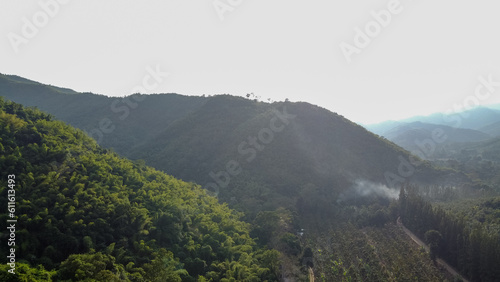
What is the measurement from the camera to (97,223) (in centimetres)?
1814

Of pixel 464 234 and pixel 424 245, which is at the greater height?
pixel 464 234

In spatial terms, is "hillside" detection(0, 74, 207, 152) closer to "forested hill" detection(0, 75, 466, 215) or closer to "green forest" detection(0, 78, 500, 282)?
"forested hill" detection(0, 75, 466, 215)

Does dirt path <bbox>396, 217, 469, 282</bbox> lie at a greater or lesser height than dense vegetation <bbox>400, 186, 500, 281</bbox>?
lesser

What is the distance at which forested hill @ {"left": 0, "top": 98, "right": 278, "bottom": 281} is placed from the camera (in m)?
15.1

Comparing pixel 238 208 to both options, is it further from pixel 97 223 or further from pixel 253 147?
pixel 97 223

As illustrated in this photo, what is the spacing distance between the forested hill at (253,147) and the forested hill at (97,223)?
15855mm

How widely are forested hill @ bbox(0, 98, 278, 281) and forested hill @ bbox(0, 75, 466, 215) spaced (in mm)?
15855

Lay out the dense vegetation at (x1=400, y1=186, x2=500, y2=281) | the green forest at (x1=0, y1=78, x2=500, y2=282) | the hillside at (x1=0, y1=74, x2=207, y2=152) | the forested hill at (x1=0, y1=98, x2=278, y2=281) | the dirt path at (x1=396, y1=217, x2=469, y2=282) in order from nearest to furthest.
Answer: the forested hill at (x1=0, y1=98, x2=278, y2=281)
the green forest at (x1=0, y1=78, x2=500, y2=282)
the dense vegetation at (x1=400, y1=186, x2=500, y2=281)
the dirt path at (x1=396, y1=217, x2=469, y2=282)
the hillside at (x1=0, y1=74, x2=207, y2=152)

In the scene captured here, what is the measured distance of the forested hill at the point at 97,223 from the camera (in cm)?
1508

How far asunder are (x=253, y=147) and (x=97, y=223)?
44.5 m

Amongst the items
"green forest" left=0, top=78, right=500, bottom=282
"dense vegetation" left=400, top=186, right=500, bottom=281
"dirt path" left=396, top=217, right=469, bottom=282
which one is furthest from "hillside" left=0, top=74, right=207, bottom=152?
"dense vegetation" left=400, top=186, right=500, bottom=281

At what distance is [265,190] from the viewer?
1854 inches

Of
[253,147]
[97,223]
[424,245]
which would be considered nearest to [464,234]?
[424,245]

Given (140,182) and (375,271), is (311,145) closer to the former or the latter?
(375,271)
